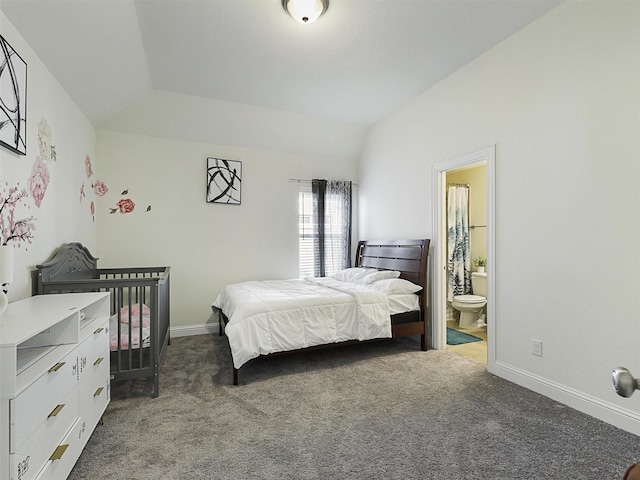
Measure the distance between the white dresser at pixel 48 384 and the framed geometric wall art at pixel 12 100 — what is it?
0.93 m

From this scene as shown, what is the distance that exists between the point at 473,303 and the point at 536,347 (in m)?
1.73

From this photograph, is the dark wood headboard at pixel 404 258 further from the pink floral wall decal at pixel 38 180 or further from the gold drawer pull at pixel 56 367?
the pink floral wall decal at pixel 38 180

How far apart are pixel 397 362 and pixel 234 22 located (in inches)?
127

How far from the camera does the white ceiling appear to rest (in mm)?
2244

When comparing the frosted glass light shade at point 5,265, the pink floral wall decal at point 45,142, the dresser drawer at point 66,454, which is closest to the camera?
the dresser drawer at point 66,454

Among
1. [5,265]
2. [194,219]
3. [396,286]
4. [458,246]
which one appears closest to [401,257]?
[396,286]

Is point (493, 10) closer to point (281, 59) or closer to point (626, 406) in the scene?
point (281, 59)

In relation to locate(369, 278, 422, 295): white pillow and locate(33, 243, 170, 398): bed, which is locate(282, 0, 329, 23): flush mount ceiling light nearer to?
locate(33, 243, 170, 398): bed

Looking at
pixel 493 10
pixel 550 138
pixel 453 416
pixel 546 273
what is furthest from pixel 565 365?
pixel 493 10

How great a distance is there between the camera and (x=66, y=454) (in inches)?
58.1

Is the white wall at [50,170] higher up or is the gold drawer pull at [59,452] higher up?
the white wall at [50,170]

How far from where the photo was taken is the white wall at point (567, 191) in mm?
2012

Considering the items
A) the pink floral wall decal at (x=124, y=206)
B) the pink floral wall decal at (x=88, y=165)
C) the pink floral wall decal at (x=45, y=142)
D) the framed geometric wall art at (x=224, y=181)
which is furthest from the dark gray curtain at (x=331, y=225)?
the pink floral wall decal at (x=45, y=142)

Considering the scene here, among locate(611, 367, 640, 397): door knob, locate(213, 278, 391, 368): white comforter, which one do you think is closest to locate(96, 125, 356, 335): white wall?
locate(213, 278, 391, 368): white comforter
